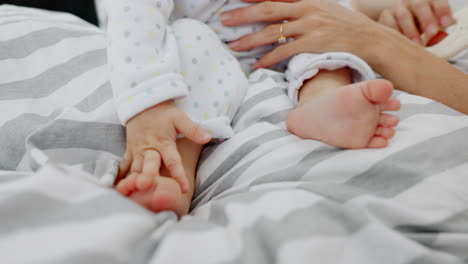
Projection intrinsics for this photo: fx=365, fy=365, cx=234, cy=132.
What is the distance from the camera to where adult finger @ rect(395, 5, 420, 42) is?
1.02 metres

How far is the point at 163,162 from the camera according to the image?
51 cm

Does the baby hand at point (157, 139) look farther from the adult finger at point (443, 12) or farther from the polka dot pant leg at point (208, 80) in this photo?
the adult finger at point (443, 12)

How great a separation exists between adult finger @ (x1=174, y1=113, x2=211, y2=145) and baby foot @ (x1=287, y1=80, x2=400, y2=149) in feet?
0.53

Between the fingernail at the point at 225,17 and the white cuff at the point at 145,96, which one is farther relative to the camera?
the fingernail at the point at 225,17

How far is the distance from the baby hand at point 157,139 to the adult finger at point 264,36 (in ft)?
0.96

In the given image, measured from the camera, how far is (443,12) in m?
0.97

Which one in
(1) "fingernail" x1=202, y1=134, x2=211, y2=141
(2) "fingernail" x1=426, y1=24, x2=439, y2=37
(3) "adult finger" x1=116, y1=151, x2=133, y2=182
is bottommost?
(3) "adult finger" x1=116, y1=151, x2=133, y2=182

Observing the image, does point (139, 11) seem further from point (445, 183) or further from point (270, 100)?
point (445, 183)

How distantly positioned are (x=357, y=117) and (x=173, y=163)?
0.87 feet

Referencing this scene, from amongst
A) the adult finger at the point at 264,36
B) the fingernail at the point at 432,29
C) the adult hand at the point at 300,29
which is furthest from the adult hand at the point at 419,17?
the adult finger at the point at 264,36

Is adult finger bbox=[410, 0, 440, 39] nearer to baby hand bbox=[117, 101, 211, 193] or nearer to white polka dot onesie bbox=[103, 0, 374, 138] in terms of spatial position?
white polka dot onesie bbox=[103, 0, 374, 138]

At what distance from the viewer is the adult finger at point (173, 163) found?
0.48 m

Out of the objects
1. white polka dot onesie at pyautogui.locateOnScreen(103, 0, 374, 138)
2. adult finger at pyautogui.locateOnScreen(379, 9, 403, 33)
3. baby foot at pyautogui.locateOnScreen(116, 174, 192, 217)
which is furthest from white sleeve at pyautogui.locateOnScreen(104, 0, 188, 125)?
adult finger at pyautogui.locateOnScreen(379, 9, 403, 33)

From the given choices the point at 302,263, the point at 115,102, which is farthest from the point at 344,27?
the point at 302,263
